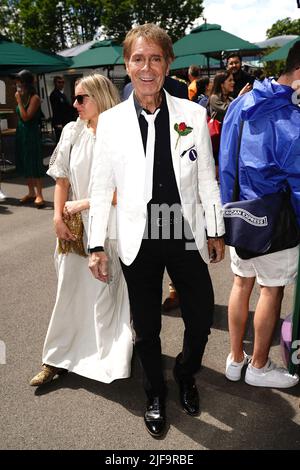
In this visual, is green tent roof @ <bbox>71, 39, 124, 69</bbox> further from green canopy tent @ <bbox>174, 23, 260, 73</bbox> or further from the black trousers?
the black trousers

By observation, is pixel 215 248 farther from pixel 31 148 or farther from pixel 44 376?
pixel 31 148

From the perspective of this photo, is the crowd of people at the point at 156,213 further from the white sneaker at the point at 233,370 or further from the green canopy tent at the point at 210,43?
the green canopy tent at the point at 210,43

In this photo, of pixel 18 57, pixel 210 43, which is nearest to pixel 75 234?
pixel 18 57

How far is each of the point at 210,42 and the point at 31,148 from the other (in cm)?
621

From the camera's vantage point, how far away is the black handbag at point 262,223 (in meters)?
2.24

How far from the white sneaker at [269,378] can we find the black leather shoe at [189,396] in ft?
1.20

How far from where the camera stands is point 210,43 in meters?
11.2

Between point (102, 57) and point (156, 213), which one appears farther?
point (102, 57)

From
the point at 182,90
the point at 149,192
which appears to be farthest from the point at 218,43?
the point at 149,192

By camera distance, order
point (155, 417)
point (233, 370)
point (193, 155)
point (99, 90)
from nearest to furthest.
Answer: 1. point (193, 155)
2. point (155, 417)
3. point (99, 90)
4. point (233, 370)

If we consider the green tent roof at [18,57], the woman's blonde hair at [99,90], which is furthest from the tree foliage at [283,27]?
the woman's blonde hair at [99,90]
